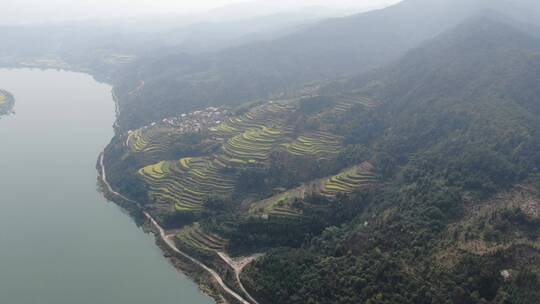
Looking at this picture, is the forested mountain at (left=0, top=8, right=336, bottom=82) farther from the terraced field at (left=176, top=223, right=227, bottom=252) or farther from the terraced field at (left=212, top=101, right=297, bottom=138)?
the terraced field at (left=176, top=223, right=227, bottom=252)

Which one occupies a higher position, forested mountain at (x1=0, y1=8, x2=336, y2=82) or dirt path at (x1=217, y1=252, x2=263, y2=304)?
dirt path at (x1=217, y1=252, x2=263, y2=304)

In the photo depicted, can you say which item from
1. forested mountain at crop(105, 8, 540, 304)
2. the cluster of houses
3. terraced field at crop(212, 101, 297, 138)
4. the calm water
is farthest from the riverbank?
terraced field at crop(212, 101, 297, 138)

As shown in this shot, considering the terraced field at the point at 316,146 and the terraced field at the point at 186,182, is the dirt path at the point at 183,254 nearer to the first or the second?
the terraced field at the point at 186,182

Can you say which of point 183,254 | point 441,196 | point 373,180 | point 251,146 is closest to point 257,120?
point 251,146

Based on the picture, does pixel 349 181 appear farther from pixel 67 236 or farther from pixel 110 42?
pixel 110 42

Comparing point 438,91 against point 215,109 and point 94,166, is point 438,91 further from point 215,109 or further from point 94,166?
point 94,166

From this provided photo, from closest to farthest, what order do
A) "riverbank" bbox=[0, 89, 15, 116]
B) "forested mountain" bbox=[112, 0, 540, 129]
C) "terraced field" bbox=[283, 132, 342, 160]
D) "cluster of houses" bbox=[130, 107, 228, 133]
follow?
"terraced field" bbox=[283, 132, 342, 160] → "cluster of houses" bbox=[130, 107, 228, 133] → "forested mountain" bbox=[112, 0, 540, 129] → "riverbank" bbox=[0, 89, 15, 116]

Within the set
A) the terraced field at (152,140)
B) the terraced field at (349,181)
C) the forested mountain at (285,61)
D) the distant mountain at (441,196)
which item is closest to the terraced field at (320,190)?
the terraced field at (349,181)

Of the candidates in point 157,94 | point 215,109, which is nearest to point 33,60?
point 157,94
